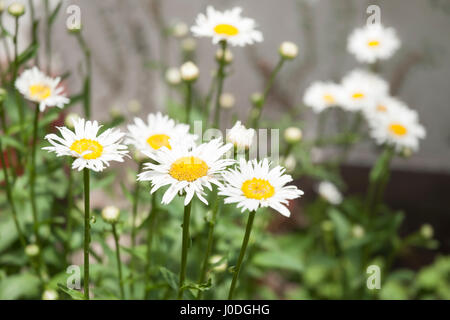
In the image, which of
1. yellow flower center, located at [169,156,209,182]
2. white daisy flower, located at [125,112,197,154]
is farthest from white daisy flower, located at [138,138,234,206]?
white daisy flower, located at [125,112,197,154]

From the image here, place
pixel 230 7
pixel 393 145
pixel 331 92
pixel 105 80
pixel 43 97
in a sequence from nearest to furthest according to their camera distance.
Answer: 1. pixel 43 97
2. pixel 393 145
3. pixel 331 92
4. pixel 230 7
5. pixel 105 80

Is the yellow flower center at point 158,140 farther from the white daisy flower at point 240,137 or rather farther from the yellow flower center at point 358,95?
the yellow flower center at point 358,95

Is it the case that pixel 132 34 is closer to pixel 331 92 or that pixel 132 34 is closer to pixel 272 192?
pixel 331 92

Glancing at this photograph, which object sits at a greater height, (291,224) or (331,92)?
(331,92)

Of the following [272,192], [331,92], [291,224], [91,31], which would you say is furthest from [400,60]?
[272,192]

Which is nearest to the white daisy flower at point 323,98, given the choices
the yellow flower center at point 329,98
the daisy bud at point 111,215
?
the yellow flower center at point 329,98

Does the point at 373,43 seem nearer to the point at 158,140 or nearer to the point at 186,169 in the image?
the point at 158,140

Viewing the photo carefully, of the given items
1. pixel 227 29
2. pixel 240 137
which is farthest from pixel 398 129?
pixel 240 137

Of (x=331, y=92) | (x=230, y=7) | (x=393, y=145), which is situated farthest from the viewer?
(x=230, y=7)
